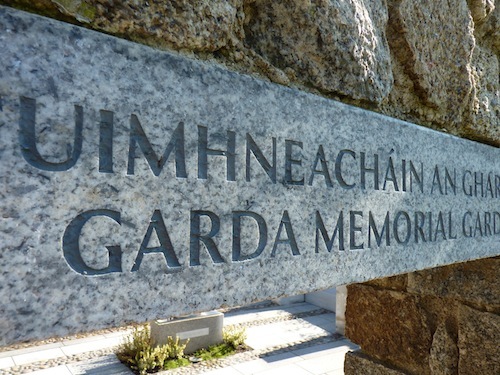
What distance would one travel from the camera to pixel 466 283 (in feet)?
5.75

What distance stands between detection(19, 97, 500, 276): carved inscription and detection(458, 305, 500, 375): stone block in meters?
0.62

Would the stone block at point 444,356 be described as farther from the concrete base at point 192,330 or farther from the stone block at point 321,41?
the concrete base at point 192,330

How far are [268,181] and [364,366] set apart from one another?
4.74 ft

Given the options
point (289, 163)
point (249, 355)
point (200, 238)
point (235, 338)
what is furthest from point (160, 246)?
point (235, 338)

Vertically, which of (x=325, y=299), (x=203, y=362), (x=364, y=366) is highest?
(x=364, y=366)

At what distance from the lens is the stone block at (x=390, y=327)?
1794mm

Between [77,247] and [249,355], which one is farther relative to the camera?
[249,355]

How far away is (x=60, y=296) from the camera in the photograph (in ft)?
1.85

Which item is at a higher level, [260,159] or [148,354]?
[260,159]

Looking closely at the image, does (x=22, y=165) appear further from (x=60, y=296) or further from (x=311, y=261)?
(x=311, y=261)

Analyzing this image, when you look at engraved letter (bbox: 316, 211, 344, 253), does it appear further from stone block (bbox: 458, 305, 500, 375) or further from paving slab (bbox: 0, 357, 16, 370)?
paving slab (bbox: 0, 357, 16, 370)

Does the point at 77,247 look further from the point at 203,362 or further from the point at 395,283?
the point at 203,362

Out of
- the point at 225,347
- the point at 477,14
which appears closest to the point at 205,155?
the point at 477,14

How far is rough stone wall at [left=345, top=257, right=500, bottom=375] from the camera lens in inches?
66.0
